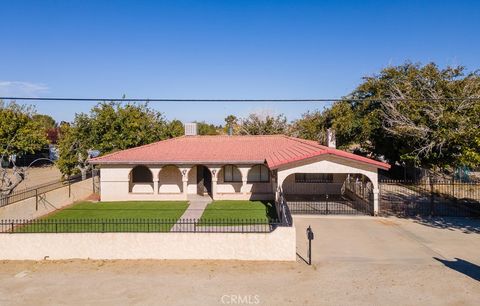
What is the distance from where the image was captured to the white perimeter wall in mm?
12336

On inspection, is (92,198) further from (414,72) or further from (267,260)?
(414,72)

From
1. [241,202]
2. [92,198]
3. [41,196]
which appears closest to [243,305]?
[241,202]

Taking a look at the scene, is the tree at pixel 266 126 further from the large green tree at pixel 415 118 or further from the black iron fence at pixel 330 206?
the black iron fence at pixel 330 206

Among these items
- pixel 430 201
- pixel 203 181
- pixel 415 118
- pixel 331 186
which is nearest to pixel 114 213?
pixel 203 181

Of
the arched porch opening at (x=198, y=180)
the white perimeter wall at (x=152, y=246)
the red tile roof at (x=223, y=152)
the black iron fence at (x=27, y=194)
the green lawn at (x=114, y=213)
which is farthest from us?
the arched porch opening at (x=198, y=180)

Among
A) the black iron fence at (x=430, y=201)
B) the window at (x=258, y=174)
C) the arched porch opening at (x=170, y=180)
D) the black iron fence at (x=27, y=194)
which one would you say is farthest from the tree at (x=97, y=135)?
the black iron fence at (x=430, y=201)

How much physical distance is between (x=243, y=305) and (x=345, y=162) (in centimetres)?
1157

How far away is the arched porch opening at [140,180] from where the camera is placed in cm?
2417

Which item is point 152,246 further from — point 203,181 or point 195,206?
point 203,181

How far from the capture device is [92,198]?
973 inches

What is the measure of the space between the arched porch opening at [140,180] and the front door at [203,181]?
322 cm

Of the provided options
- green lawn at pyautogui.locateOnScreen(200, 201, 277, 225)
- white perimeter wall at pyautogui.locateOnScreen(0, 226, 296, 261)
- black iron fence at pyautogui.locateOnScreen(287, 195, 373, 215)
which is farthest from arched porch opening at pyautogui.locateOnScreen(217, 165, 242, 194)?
white perimeter wall at pyautogui.locateOnScreen(0, 226, 296, 261)

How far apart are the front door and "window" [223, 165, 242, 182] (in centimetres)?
201

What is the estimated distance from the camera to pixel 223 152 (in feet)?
81.0
